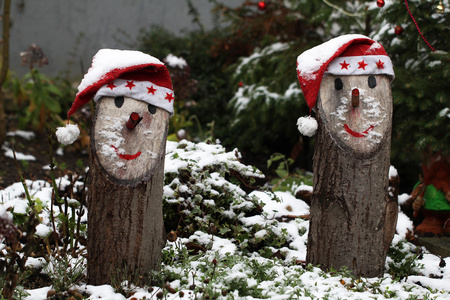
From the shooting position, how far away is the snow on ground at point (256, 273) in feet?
7.34

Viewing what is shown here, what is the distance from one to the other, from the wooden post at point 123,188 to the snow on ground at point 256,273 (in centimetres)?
14

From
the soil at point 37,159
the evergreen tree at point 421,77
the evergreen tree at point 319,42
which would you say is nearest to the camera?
the evergreen tree at point 421,77

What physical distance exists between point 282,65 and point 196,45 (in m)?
2.24

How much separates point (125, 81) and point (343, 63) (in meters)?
1.19

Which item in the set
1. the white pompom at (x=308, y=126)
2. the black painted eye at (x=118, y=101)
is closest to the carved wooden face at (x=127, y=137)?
the black painted eye at (x=118, y=101)

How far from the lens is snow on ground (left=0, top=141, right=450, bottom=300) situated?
224cm

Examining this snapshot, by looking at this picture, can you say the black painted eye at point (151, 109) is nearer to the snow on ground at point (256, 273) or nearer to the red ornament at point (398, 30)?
the snow on ground at point (256, 273)

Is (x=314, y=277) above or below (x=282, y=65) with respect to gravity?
below

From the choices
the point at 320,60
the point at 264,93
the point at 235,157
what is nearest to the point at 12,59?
the point at 264,93

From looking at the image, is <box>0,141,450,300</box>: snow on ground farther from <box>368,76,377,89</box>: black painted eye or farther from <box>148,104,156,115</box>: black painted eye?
<box>368,76,377,89</box>: black painted eye

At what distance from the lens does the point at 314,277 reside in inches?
95.9

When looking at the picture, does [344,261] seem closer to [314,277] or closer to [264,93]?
[314,277]

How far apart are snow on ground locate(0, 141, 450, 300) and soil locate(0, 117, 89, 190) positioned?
1668 mm

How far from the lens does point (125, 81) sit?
7.69ft
